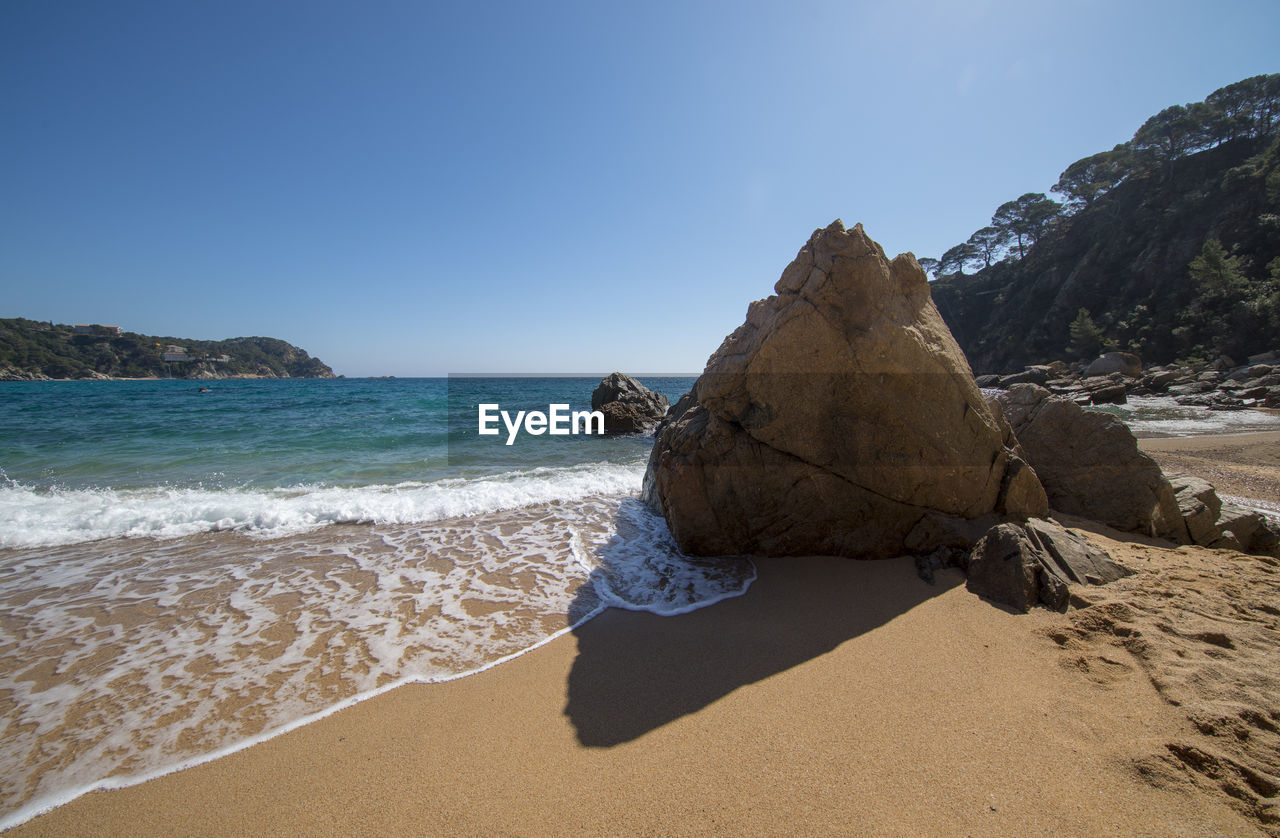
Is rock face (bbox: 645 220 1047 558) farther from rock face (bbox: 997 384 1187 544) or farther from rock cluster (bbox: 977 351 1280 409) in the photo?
rock cluster (bbox: 977 351 1280 409)

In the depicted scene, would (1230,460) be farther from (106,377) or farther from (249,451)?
(106,377)

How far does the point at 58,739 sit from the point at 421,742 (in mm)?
2584

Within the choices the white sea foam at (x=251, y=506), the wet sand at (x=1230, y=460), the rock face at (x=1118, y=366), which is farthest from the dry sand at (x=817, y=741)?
the rock face at (x=1118, y=366)

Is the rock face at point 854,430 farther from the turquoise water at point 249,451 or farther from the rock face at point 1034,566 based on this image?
the turquoise water at point 249,451

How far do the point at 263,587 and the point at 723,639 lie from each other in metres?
5.24

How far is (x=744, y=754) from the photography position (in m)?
2.62

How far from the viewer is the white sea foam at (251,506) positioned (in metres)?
6.99

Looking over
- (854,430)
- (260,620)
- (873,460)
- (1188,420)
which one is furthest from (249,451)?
(1188,420)

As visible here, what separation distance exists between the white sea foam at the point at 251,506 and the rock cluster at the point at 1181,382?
57.5 ft

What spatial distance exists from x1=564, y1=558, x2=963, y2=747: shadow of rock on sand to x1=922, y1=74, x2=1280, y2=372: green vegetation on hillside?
1504 inches

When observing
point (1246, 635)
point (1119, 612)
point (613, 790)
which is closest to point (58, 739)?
point (613, 790)

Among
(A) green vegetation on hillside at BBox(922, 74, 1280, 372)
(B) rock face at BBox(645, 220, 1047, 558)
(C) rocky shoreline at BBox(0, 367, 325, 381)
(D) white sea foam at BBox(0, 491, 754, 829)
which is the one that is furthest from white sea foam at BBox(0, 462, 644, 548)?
(C) rocky shoreline at BBox(0, 367, 325, 381)

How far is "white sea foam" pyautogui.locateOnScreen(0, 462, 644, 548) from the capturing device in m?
6.99

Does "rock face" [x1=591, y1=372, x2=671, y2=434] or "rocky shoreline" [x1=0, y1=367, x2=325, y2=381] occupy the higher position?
"rocky shoreline" [x1=0, y1=367, x2=325, y2=381]
